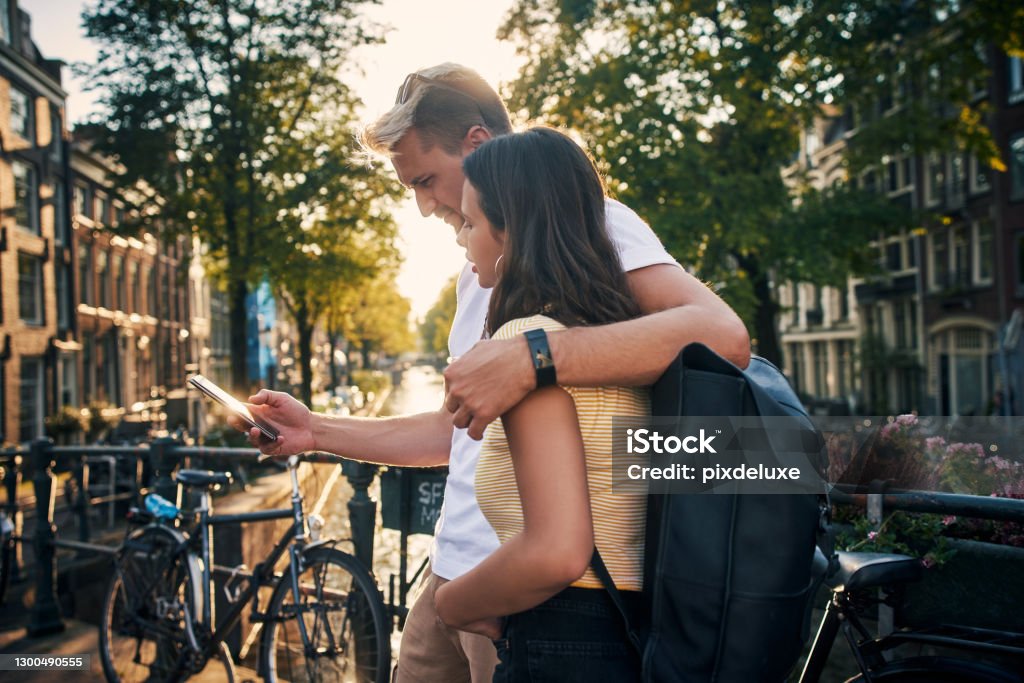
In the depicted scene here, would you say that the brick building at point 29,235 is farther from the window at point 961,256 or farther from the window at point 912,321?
the window at point 912,321

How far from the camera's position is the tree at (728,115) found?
15375 mm

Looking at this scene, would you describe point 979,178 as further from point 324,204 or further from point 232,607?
point 232,607

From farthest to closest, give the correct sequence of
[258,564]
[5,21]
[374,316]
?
[374,316] < [5,21] < [258,564]

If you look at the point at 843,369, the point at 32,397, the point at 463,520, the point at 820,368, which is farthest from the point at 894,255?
the point at 463,520

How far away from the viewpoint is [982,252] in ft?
89.0

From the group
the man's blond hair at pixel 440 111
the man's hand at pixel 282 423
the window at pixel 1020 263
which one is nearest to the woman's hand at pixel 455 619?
the man's hand at pixel 282 423

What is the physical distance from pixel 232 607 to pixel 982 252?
2844cm

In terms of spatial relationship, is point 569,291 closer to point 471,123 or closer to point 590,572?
point 590,572

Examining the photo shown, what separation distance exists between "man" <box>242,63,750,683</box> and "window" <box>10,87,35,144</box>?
24945 mm

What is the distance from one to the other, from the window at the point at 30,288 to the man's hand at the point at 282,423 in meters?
23.9

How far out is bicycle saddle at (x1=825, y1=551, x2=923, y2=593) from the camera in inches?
75.0

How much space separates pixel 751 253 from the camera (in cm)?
1689

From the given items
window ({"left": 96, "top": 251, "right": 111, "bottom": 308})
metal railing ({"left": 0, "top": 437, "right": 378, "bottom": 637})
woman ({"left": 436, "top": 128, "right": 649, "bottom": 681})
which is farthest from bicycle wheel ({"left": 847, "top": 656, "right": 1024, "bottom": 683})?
window ({"left": 96, "top": 251, "right": 111, "bottom": 308})

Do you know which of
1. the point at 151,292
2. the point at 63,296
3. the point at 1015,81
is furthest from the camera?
the point at 151,292
